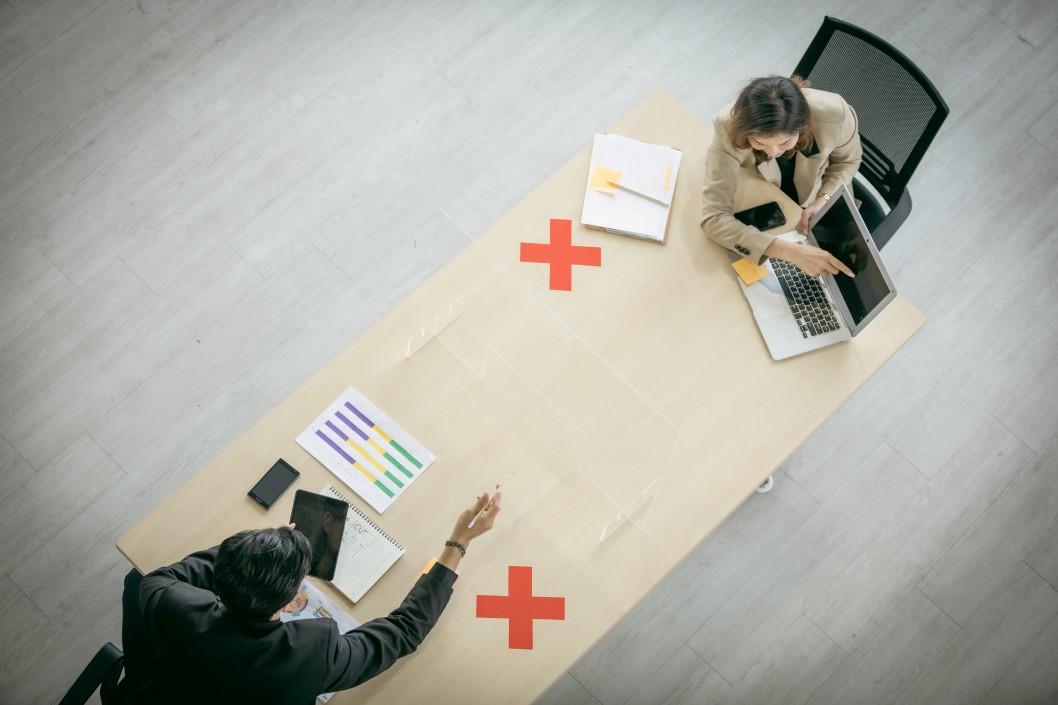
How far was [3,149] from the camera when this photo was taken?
133 inches

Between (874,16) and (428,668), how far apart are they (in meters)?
3.20

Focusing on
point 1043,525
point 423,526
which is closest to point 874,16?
point 1043,525

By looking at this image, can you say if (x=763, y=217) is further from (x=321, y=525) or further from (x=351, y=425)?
(x=321, y=525)

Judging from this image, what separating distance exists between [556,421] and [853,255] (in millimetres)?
891

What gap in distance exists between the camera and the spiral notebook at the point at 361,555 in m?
2.12

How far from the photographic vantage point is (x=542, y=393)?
7.64ft

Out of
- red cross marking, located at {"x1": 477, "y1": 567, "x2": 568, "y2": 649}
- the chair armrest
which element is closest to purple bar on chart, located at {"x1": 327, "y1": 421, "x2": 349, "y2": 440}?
red cross marking, located at {"x1": 477, "y1": 567, "x2": 568, "y2": 649}

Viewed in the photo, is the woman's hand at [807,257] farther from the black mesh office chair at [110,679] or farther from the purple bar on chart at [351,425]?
the black mesh office chair at [110,679]

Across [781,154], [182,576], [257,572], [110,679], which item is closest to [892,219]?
[781,154]

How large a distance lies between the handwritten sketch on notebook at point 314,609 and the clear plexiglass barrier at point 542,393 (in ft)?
1.69

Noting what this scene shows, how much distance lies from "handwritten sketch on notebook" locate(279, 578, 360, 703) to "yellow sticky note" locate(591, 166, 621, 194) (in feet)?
4.37

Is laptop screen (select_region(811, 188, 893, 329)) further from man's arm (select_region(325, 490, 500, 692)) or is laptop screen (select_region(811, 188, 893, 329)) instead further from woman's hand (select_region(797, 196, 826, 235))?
man's arm (select_region(325, 490, 500, 692))

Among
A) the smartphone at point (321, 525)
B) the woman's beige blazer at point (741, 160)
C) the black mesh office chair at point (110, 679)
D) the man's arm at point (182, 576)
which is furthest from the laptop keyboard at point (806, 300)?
the black mesh office chair at point (110, 679)

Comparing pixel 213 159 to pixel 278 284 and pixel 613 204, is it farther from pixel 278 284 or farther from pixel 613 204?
pixel 613 204
